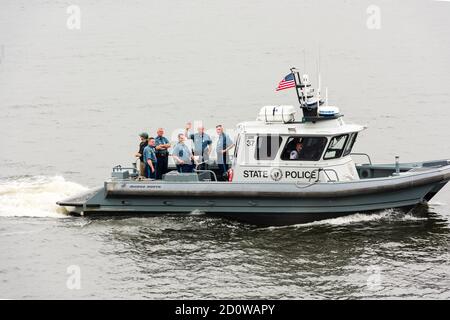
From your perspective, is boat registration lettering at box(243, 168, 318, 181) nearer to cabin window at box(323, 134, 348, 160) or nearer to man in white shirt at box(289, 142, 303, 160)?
man in white shirt at box(289, 142, 303, 160)

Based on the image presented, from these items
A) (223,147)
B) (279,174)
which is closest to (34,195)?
(223,147)

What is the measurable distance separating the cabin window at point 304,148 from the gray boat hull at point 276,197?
→ 29.0 inches

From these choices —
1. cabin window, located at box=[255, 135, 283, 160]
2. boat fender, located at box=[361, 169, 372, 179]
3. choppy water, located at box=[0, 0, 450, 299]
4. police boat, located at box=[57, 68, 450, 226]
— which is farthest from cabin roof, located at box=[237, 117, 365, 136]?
choppy water, located at box=[0, 0, 450, 299]

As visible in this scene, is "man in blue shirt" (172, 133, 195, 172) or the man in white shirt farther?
"man in blue shirt" (172, 133, 195, 172)

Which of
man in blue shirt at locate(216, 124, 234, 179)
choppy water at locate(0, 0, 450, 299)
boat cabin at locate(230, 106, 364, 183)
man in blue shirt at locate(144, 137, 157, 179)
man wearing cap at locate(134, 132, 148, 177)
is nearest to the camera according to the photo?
choppy water at locate(0, 0, 450, 299)

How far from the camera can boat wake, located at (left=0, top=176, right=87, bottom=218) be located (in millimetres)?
18297

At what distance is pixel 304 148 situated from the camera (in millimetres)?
17109

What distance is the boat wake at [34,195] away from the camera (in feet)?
60.0

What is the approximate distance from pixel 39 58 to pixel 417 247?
112 feet

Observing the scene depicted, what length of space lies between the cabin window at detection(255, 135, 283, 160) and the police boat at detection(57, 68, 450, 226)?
23mm

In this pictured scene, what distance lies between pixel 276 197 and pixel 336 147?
1.84 meters

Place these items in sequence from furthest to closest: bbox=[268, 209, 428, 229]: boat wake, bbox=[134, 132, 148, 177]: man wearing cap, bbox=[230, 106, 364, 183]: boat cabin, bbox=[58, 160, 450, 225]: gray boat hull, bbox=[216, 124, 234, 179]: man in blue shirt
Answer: bbox=[134, 132, 148, 177]: man wearing cap
bbox=[216, 124, 234, 179]: man in blue shirt
bbox=[230, 106, 364, 183]: boat cabin
bbox=[268, 209, 428, 229]: boat wake
bbox=[58, 160, 450, 225]: gray boat hull

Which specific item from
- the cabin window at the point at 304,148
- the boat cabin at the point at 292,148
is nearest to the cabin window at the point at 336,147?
the boat cabin at the point at 292,148
